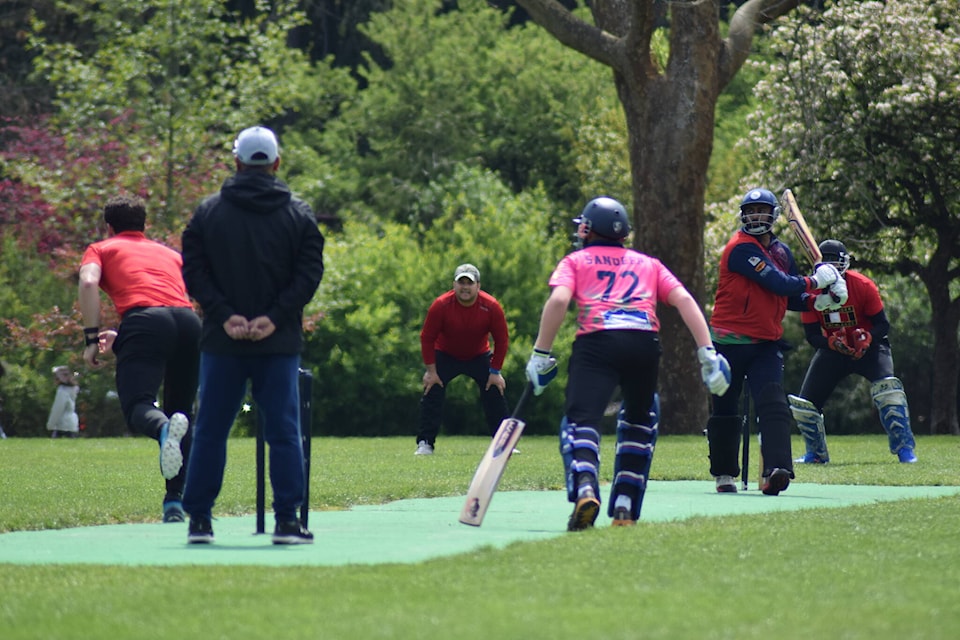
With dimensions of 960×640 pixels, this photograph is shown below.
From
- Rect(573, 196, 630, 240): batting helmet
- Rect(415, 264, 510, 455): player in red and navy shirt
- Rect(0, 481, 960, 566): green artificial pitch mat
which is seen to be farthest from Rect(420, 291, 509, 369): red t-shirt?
Rect(573, 196, 630, 240): batting helmet

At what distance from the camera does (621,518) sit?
30.9ft

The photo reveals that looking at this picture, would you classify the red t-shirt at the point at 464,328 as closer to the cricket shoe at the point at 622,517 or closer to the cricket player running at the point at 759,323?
the cricket player running at the point at 759,323

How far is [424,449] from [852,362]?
184 inches

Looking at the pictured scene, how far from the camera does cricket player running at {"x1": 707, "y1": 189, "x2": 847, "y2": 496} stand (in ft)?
38.8

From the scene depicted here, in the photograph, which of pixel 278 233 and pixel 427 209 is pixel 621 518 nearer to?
pixel 278 233

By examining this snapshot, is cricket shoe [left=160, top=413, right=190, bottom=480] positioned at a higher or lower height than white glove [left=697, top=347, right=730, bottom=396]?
lower

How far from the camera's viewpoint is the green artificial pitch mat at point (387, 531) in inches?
320

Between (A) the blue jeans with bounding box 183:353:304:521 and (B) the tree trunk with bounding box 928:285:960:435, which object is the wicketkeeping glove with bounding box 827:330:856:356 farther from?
(B) the tree trunk with bounding box 928:285:960:435

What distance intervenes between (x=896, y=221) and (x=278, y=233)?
21676mm

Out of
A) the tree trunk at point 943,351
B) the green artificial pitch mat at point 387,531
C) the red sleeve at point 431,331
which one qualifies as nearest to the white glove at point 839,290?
the green artificial pitch mat at point 387,531

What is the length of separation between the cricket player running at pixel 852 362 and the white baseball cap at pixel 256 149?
7744mm

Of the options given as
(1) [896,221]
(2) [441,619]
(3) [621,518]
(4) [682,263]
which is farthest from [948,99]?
(2) [441,619]

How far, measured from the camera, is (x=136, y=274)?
10.1 m

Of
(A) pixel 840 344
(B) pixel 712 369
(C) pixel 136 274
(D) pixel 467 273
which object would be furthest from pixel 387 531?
(D) pixel 467 273
